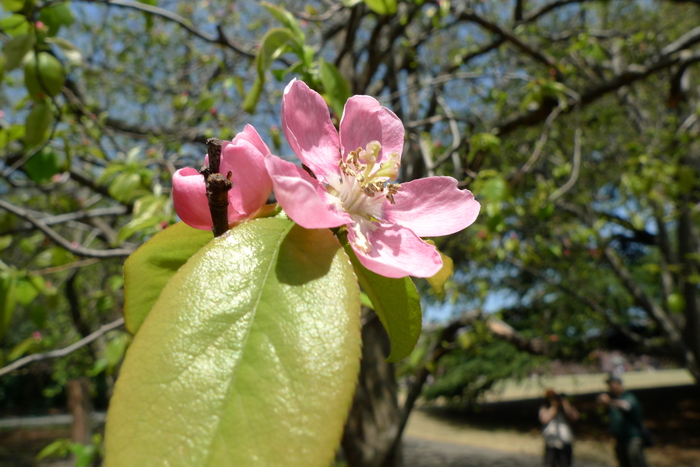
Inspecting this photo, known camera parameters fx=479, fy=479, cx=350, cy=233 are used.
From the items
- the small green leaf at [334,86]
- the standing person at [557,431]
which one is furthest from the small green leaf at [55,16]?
the standing person at [557,431]

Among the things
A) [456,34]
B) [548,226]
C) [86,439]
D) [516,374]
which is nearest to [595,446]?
[516,374]

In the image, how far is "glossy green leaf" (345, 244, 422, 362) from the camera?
2.14 ft

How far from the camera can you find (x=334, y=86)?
1.59 m

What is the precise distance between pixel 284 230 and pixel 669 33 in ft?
30.9

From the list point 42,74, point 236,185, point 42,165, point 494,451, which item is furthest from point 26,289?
point 494,451

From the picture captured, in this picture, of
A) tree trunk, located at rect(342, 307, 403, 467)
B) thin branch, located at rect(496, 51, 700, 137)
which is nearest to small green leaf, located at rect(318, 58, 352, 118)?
tree trunk, located at rect(342, 307, 403, 467)

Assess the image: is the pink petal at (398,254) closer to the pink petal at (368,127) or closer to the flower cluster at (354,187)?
the flower cluster at (354,187)

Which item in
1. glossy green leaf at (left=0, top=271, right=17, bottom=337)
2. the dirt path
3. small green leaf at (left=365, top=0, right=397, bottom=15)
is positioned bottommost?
the dirt path

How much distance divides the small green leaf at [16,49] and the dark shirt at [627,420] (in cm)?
707

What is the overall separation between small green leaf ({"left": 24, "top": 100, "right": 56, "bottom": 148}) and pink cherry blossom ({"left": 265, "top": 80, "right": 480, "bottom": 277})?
5.77ft

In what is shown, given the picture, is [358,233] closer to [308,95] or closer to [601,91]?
[308,95]

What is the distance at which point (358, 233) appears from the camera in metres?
0.66

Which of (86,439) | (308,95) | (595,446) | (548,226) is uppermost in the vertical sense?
(308,95)

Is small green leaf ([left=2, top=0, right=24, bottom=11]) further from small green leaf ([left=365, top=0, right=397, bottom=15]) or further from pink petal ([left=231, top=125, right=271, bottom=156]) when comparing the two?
pink petal ([left=231, top=125, right=271, bottom=156])
